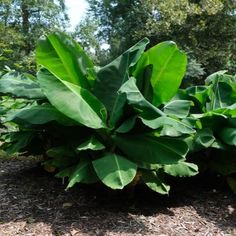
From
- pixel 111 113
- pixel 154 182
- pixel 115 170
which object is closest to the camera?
pixel 115 170

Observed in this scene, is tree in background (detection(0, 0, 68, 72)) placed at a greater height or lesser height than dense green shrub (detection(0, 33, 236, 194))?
lesser

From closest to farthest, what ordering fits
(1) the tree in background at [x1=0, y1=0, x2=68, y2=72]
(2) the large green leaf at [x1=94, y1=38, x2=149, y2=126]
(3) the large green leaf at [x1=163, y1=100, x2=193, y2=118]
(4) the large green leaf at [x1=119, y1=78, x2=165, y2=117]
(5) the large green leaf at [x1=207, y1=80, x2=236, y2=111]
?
(4) the large green leaf at [x1=119, y1=78, x2=165, y2=117] < (3) the large green leaf at [x1=163, y1=100, x2=193, y2=118] < (2) the large green leaf at [x1=94, y1=38, x2=149, y2=126] < (5) the large green leaf at [x1=207, y1=80, x2=236, y2=111] < (1) the tree in background at [x1=0, y1=0, x2=68, y2=72]

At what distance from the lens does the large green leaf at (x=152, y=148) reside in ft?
8.39

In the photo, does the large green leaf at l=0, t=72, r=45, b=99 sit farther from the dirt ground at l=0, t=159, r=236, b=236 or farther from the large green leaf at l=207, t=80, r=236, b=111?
the large green leaf at l=207, t=80, r=236, b=111

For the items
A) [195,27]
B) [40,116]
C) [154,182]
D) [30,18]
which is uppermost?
[40,116]

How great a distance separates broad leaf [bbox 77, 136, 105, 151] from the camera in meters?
2.48

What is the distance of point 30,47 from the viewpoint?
21844 mm

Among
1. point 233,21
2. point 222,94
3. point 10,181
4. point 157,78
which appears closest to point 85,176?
point 157,78

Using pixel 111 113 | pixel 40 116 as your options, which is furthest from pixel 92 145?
pixel 40 116

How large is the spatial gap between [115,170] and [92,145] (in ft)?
0.80

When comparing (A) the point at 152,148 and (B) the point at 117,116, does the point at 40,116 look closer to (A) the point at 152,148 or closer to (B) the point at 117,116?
(B) the point at 117,116

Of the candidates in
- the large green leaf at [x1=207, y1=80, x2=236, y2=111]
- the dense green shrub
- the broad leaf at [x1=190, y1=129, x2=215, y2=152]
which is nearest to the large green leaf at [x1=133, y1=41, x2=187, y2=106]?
the dense green shrub

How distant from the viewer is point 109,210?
2762 millimetres

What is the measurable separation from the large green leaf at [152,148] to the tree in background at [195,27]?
1550 centimetres
